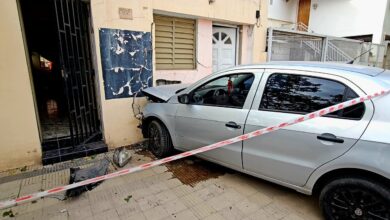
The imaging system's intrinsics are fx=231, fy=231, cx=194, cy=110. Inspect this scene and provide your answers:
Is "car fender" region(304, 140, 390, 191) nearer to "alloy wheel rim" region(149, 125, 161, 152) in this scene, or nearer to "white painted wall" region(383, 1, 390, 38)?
"alloy wheel rim" region(149, 125, 161, 152)

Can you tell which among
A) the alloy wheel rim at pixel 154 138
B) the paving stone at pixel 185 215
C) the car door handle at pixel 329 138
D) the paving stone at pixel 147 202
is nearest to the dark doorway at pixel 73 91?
the alloy wheel rim at pixel 154 138

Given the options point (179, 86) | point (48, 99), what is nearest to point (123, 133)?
point (179, 86)

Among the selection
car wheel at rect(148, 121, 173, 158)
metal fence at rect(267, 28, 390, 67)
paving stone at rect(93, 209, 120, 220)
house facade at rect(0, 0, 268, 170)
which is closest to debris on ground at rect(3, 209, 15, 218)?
paving stone at rect(93, 209, 120, 220)

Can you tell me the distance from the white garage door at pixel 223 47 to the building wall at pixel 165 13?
302 mm

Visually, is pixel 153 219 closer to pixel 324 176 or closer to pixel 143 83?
pixel 324 176

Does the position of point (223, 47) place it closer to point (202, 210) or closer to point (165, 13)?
point (165, 13)

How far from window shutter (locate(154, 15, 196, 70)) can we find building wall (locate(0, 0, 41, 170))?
2.41 metres

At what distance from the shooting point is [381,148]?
6.12 ft

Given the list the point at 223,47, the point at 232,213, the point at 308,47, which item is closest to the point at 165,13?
the point at 223,47

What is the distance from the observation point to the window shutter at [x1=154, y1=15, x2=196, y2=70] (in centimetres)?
494

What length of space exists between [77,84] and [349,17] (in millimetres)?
17956

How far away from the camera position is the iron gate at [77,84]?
3584mm

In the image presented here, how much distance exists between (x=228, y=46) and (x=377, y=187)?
16.1 feet

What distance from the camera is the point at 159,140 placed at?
3822 mm
